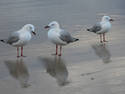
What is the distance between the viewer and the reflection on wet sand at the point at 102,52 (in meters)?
8.20

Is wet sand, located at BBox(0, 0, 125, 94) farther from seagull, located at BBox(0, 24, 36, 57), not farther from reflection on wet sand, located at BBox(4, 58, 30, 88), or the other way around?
seagull, located at BBox(0, 24, 36, 57)

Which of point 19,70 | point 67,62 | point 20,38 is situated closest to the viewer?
point 19,70

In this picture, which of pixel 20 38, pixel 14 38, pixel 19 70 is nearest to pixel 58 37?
pixel 20 38

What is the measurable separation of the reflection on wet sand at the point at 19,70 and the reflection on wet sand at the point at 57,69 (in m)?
0.42

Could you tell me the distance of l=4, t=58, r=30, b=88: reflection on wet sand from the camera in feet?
22.4

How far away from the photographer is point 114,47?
914 cm

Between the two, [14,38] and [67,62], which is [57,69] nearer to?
[67,62]

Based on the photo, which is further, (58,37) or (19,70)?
(58,37)

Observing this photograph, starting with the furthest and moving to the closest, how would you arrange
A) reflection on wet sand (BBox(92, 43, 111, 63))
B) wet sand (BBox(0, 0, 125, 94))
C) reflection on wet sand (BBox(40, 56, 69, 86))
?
1. reflection on wet sand (BBox(92, 43, 111, 63))
2. reflection on wet sand (BBox(40, 56, 69, 86))
3. wet sand (BBox(0, 0, 125, 94))

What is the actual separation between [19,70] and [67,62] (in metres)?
1.01

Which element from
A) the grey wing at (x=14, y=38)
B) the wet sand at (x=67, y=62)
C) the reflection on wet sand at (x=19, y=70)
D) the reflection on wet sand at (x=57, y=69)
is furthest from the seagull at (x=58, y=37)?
the reflection on wet sand at (x=19, y=70)

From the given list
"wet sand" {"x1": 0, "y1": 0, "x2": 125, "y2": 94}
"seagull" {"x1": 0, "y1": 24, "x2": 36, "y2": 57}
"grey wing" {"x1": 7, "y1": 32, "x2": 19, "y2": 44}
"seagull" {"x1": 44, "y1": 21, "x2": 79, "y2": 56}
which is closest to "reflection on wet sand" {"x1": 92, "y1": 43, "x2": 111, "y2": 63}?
"wet sand" {"x1": 0, "y1": 0, "x2": 125, "y2": 94}

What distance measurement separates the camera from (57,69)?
298 inches

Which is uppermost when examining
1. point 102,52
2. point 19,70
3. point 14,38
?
point 14,38
